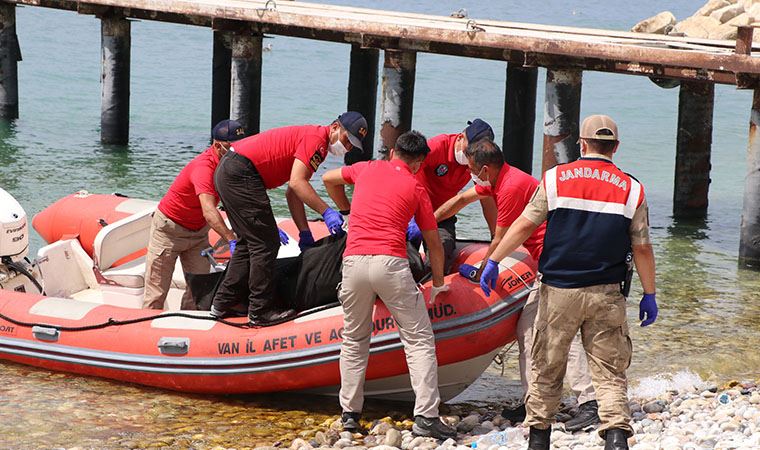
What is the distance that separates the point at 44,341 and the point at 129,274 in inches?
50.7

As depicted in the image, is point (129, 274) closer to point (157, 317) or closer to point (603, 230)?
point (157, 317)

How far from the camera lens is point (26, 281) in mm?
8656

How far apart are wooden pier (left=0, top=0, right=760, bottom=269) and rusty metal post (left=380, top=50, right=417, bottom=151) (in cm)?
1

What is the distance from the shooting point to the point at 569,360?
6727mm

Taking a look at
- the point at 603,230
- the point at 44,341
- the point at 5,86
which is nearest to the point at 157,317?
the point at 44,341

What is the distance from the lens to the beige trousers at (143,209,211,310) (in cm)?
799

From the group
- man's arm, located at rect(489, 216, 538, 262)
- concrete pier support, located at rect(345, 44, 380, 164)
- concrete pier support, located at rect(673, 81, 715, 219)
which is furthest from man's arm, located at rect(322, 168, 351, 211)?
concrete pier support, located at rect(345, 44, 380, 164)

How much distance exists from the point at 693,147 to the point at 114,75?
27.3ft

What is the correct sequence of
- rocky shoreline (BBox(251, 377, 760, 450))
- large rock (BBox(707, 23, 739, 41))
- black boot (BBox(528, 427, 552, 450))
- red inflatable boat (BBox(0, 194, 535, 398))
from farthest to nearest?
large rock (BBox(707, 23, 739, 41)) < red inflatable boat (BBox(0, 194, 535, 398)) < rocky shoreline (BBox(251, 377, 760, 450)) < black boot (BBox(528, 427, 552, 450))

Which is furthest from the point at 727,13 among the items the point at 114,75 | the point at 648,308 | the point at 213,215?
the point at 648,308

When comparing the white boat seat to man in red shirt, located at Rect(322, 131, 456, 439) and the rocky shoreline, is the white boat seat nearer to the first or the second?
the rocky shoreline

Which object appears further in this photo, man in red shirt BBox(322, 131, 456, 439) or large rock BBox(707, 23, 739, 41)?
large rock BBox(707, 23, 739, 41)

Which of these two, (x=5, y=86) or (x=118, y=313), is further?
(x=5, y=86)

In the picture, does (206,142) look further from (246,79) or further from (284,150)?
(284,150)
